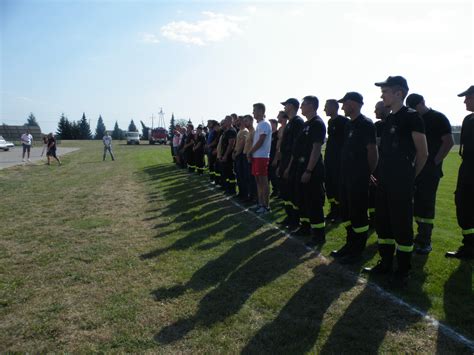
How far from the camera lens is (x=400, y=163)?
14.0ft

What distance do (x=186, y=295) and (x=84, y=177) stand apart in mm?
12904

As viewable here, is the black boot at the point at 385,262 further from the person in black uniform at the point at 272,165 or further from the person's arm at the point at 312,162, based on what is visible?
the person in black uniform at the point at 272,165

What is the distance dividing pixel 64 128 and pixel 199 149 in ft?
253

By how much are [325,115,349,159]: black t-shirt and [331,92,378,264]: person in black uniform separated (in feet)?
4.70

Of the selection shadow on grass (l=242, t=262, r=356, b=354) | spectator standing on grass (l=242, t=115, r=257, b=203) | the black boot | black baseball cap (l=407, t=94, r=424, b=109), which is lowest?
shadow on grass (l=242, t=262, r=356, b=354)

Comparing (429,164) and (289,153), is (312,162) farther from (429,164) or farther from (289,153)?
(429,164)

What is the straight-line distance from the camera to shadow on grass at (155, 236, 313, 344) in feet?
11.9

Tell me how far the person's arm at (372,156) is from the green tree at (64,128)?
8714 centimetres

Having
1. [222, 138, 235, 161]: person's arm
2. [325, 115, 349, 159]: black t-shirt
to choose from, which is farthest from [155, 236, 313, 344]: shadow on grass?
[222, 138, 235, 161]: person's arm

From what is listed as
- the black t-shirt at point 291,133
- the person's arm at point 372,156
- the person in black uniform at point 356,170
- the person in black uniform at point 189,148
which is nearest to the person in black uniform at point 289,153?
the black t-shirt at point 291,133

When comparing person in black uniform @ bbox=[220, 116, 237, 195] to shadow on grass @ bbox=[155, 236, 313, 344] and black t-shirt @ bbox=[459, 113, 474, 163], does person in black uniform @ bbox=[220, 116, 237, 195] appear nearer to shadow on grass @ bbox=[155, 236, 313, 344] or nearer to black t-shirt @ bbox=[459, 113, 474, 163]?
shadow on grass @ bbox=[155, 236, 313, 344]

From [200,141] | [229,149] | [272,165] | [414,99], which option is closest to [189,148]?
[200,141]

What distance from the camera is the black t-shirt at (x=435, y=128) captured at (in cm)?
540

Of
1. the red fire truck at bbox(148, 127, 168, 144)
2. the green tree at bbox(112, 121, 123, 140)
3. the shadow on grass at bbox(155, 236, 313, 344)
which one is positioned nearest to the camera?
the shadow on grass at bbox(155, 236, 313, 344)
